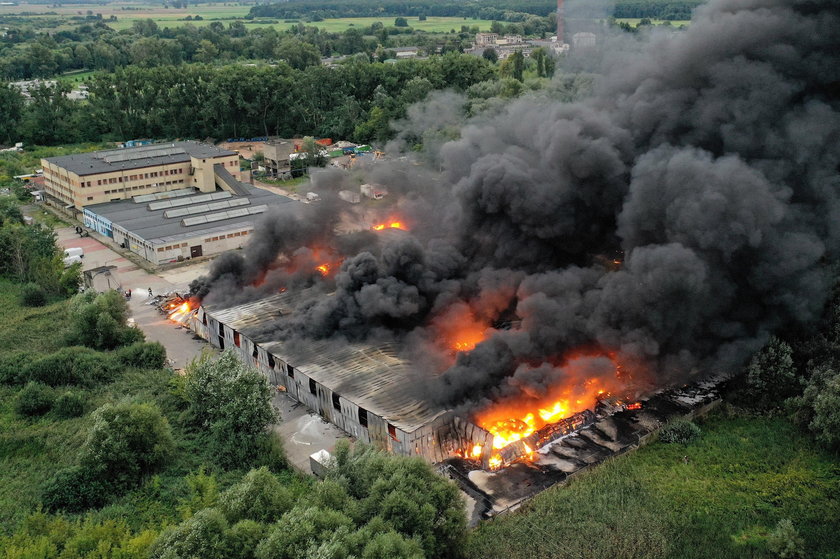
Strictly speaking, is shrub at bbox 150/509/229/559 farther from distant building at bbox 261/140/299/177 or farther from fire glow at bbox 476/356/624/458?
distant building at bbox 261/140/299/177

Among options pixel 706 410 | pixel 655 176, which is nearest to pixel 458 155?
pixel 655 176

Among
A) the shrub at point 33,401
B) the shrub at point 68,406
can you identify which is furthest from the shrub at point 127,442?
the shrub at point 33,401

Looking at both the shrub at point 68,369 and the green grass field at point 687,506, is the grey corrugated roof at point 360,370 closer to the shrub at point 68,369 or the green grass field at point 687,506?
the green grass field at point 687,506

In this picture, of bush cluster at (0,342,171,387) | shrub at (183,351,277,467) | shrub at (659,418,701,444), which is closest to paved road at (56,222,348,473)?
shrub at (183,351,277,467)

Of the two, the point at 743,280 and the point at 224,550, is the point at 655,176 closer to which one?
the point at 743,280

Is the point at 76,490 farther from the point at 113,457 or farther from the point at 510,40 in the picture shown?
the point at 510,40

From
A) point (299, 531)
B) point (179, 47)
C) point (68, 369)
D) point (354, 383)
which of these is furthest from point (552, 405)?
point (179, 47)
